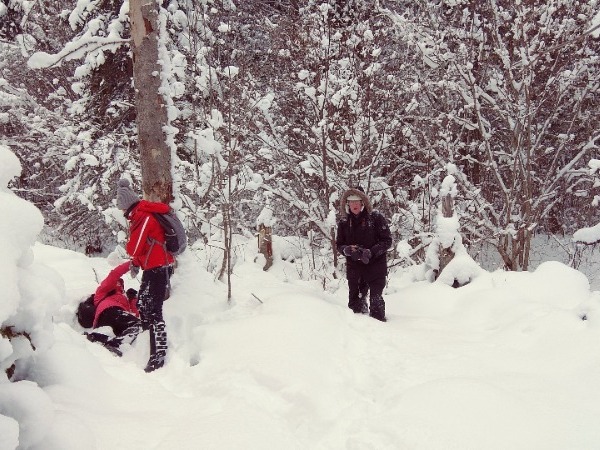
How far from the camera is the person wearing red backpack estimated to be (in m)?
4.52

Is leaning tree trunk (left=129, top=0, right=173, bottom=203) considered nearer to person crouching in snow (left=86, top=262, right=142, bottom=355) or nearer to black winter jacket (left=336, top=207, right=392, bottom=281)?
person crouching in snow (left=86, top=262, right=142, bottom=355)

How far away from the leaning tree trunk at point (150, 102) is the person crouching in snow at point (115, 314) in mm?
1017

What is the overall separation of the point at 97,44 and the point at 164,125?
4.07 feet

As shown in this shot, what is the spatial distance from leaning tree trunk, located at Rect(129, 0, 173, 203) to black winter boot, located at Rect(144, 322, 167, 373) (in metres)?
1.66

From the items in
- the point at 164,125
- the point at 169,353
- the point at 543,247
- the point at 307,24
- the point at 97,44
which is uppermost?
the point at 307,24

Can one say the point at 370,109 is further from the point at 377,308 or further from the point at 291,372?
the point at 291,372

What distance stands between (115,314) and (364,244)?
3.05 metres

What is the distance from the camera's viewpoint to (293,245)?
12.1 metres

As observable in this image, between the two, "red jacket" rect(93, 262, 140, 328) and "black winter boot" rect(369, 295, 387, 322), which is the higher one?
"red jacket" rect(93, 262, 140, 328)

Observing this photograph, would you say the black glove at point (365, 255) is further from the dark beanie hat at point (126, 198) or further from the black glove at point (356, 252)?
the dark beanie hat at point (126, 198)

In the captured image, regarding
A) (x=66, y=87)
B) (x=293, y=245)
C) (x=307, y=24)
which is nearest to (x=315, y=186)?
(x=293, y=245)

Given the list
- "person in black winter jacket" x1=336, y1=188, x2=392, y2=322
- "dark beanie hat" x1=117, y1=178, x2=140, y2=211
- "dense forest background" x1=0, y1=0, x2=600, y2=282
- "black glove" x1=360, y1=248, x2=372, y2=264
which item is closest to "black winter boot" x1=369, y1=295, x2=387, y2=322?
"person in black winter jacket" x1=336, y1=188, x2=392, y2=322

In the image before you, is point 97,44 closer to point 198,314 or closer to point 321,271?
point 198,314

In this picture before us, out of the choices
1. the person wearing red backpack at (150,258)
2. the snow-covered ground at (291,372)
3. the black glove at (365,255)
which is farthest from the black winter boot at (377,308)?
the person wearing red backpack at (150,258)
